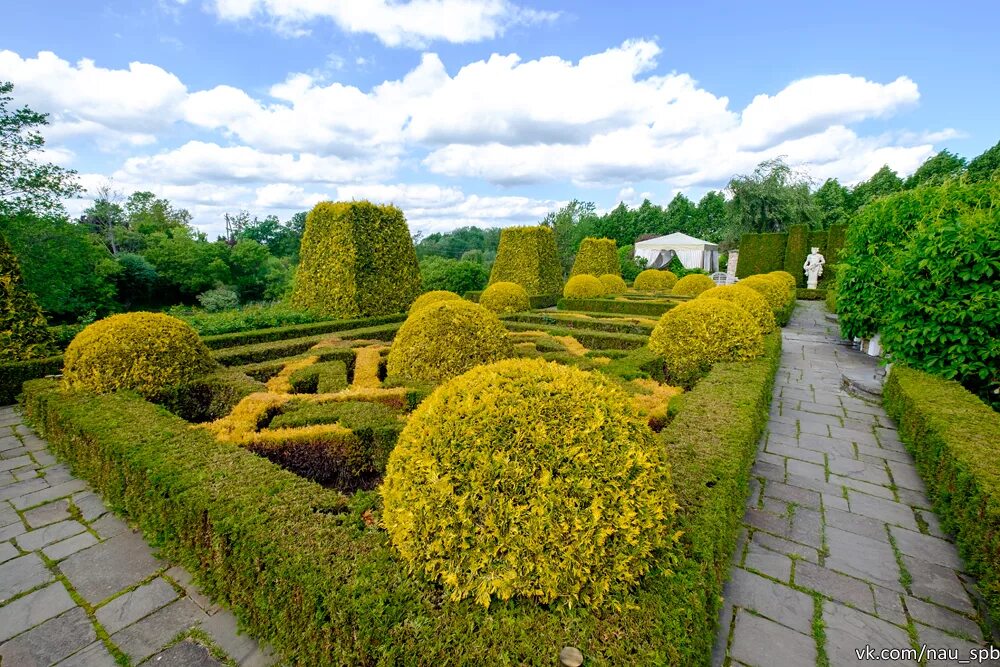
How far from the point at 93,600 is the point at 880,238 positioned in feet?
40.1

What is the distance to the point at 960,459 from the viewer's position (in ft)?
11.5

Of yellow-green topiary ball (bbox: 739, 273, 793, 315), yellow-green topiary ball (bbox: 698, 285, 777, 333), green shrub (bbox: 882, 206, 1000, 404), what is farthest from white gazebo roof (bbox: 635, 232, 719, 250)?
green shrub (bbox: 882, 206, 1000, 404)

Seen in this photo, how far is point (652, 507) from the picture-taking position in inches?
87.5

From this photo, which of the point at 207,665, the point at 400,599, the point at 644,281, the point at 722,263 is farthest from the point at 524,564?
the point at 722,263

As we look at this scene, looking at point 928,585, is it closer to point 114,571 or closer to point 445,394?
point 445,394

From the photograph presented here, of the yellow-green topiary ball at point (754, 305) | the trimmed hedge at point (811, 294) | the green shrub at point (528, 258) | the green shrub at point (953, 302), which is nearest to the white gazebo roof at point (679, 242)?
the trimmed hedge at point (811, 294)

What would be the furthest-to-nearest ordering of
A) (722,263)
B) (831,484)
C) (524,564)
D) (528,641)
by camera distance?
(722,263), (831,484), (524,564), (528,641)

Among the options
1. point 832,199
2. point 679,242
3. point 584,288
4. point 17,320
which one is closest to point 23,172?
point 17,320

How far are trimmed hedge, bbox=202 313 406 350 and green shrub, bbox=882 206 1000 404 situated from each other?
1026 cm

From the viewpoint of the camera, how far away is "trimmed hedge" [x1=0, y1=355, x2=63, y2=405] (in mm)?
6973

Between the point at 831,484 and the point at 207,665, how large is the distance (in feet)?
17.5

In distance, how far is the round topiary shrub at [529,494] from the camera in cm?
206

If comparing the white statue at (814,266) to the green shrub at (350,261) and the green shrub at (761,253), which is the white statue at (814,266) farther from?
the green shrub at (350,261)

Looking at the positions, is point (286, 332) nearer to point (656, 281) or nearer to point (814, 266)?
point (656, 281)
